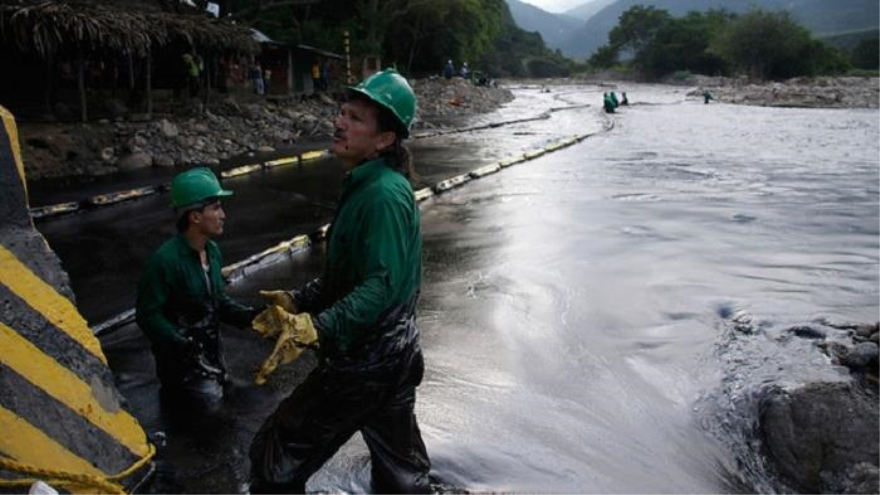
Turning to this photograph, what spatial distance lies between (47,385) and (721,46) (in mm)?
75093

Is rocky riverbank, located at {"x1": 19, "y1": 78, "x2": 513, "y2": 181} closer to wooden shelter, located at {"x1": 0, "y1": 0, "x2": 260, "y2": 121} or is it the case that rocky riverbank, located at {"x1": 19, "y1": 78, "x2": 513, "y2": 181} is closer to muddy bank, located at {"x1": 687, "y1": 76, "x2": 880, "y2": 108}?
wooden shelter, located at {"x1": 0, "y1": 0, "x2": 260, "y2": 121}

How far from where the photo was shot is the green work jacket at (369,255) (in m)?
2.24

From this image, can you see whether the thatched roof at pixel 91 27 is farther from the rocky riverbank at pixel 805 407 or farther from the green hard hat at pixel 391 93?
the rocky riverbank at pixel 805 407

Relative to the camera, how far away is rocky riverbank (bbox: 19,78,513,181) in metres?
12.9

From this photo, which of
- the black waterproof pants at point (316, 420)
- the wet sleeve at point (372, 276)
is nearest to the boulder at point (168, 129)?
the black waterproof pants at point (316, 420)

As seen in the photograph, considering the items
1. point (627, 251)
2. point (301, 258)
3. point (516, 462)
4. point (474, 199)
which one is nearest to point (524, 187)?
point (474, 199)

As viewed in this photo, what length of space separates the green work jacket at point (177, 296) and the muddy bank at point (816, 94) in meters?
42.1

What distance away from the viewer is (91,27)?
1364cm

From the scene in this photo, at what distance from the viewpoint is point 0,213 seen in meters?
2.84

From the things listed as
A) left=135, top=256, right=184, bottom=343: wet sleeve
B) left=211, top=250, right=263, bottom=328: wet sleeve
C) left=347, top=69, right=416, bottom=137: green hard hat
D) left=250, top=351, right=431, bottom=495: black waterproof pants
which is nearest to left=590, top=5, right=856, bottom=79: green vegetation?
left=211, top=250, right=263, bottom=328: wet sleeve

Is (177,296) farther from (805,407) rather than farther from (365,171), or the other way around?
(805,407)

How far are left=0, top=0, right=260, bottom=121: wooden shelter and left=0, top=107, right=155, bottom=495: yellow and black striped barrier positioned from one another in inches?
477

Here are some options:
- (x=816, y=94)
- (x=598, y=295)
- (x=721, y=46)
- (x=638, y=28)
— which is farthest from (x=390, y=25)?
(x=638, y=28)

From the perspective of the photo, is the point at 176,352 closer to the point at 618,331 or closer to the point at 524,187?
the point at 618,331
